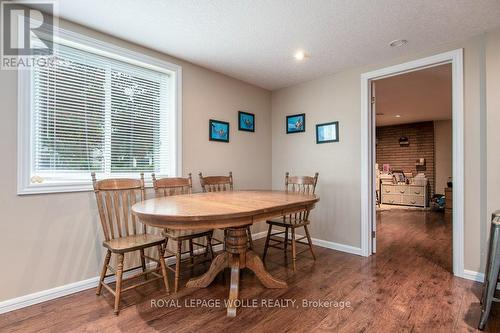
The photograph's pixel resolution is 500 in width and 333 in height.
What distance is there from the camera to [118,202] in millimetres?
2410

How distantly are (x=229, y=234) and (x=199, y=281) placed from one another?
53 cm

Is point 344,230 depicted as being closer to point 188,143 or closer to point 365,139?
point 365,139

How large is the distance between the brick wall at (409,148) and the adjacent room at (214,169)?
13.4ft

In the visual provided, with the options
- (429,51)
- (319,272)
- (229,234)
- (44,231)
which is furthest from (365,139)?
(44,231)

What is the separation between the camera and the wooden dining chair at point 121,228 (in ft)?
6.55

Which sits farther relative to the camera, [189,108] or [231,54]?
[189,108]

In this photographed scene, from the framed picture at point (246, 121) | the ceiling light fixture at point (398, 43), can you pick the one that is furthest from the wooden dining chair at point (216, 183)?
the ceiling light fixture at point (398, 43)

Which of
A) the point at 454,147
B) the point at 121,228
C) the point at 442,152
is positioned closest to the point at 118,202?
the point at 121,228

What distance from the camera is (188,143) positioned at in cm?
303

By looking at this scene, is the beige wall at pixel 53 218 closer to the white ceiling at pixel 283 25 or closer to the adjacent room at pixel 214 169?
the adjacent room at pixel 214 169

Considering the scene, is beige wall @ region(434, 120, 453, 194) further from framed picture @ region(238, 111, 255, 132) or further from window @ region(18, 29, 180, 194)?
window @ region(18, 29, 180, 194)

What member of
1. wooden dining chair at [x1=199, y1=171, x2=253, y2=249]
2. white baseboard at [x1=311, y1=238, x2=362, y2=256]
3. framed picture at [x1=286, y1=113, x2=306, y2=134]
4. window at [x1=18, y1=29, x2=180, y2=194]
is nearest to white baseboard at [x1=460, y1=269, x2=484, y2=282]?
white baseboard at [x1=311, y1=238, x2=362, y2=256]

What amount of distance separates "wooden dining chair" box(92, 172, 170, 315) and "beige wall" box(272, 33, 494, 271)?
2.15 meters

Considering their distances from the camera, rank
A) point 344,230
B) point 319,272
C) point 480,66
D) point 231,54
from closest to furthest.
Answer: point 480,66 → point 319,272 → point 231,54 → point 344,230
